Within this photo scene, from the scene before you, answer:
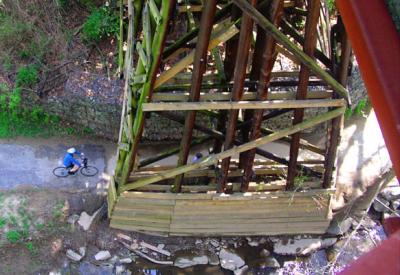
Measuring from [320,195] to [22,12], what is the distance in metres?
7.28

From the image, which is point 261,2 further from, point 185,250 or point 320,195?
point 185,250

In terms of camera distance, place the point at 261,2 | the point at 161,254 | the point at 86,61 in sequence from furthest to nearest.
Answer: the point at 86,61, the point at 161,254, the point at 261,2

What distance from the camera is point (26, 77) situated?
10.4m

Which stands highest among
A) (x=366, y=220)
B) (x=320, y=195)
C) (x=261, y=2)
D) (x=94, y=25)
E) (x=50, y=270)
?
(x=261, y=2)

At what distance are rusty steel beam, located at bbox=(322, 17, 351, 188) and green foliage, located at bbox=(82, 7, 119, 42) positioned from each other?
17.4 ft

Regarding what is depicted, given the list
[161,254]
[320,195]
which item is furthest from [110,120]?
[320,195]

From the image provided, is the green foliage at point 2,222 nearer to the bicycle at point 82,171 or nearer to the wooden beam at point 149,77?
the bicycle at point 82,171

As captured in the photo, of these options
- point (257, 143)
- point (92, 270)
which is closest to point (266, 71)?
A: point (257, 143)

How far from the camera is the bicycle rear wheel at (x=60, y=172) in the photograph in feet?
32.2

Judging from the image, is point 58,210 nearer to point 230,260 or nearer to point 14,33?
point 230,260

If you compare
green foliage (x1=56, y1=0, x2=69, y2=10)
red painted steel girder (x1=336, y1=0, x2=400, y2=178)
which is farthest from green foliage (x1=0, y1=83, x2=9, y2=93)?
red painted steel girder (x1=336, y1=0, x2=400, y2=178)

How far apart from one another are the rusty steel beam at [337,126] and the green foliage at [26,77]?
19.9 feet

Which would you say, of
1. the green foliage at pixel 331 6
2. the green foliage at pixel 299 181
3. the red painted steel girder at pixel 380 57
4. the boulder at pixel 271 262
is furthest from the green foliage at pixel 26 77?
the red painted steel girder at pixel 380 57

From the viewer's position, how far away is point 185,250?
30.5ft
